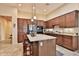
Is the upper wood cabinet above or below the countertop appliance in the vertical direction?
above

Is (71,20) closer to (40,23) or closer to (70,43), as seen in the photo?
(70,43)

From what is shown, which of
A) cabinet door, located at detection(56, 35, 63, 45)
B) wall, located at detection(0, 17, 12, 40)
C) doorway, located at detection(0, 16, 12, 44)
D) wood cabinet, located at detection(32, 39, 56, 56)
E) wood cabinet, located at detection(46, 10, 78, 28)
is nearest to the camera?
wood cabinet, located at detection(32, 39, 56, 56)

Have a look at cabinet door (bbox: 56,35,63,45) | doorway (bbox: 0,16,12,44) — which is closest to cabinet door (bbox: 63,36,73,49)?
cabinet door (bbox: 56,35,63,45)

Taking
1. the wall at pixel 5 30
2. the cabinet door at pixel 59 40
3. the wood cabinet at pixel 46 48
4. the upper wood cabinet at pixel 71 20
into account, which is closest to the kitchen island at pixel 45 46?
the wood cabinet at pixel 46 48

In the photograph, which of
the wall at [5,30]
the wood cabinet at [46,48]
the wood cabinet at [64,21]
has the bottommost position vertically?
the wood cabinet at [46,48]

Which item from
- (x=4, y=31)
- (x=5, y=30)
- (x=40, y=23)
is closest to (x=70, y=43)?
(x=40, y=23)

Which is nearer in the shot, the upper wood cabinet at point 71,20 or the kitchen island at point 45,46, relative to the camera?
the kitchen island at point 45,46

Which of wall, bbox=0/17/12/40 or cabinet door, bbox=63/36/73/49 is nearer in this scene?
cabinet door, bbox=63/36/73/49

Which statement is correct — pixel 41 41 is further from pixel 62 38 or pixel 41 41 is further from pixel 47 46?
pixel 62 38

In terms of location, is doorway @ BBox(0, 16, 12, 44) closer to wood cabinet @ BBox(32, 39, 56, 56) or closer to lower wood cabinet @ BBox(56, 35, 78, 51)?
wood cabinet @ BBox(32, 39, 56, 56)

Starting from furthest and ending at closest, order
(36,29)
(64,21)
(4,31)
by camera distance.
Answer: (4,31) < (64,21) < (36,29)

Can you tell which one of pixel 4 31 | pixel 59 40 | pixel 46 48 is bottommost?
pixel 46 48

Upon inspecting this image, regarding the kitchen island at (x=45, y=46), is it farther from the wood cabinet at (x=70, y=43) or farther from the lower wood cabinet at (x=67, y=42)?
the wood cabinet at (x=70, y=43)

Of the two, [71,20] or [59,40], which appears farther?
[71,20]
